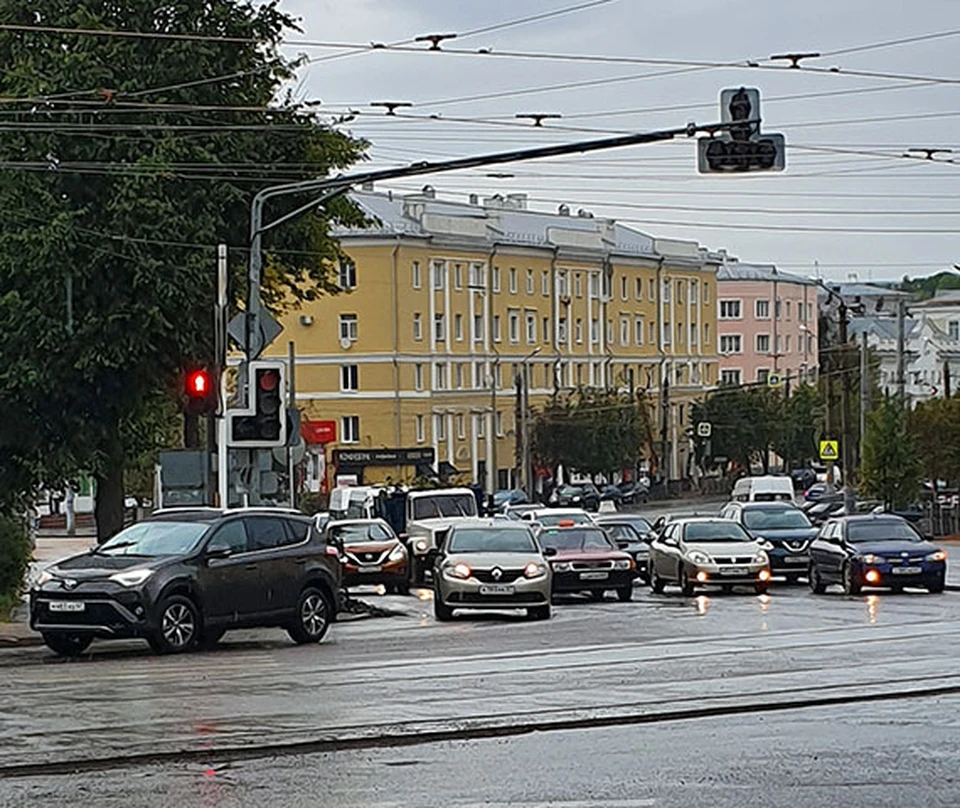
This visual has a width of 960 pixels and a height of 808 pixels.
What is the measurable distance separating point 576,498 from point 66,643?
7421 cm

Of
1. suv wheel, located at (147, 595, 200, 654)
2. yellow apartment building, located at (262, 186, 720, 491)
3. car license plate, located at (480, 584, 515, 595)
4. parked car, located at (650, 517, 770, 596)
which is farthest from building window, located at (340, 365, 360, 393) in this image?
suv wheel, located at (147, 595, 200, 654)

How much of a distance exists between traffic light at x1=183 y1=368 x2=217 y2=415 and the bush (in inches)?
200

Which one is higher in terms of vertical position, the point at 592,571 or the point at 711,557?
the point at 711,557

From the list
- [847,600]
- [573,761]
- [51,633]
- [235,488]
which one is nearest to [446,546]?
[235,488]

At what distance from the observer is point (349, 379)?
105 metres

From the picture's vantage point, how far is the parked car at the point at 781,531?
42.6m

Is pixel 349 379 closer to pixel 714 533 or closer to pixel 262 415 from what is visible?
pixel 714 533

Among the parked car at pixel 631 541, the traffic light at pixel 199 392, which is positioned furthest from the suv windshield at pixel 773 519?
the traffic light at pixel 199 392

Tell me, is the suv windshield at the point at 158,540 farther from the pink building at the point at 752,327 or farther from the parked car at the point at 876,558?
the pink building at the point at 752,327

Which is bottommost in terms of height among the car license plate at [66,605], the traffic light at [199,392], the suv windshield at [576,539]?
the car license plate at [66,605]

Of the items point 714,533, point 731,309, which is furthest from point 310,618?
point 731,309

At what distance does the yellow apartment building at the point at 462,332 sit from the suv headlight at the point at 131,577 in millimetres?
66630

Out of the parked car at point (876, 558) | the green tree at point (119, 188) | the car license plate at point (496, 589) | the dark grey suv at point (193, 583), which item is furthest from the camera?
the green tree at point (119, 188)

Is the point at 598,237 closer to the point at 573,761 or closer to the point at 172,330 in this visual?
the point at 172,330
